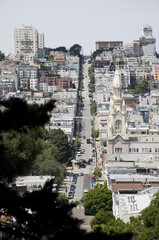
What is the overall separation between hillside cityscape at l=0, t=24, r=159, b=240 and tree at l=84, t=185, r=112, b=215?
0.09 metres

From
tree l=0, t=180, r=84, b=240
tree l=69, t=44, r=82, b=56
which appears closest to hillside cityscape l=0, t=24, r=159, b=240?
tree l=0, t=180, r=84, b=240

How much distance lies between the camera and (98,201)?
4984 centimetres

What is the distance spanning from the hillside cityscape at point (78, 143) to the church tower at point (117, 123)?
4.4 inches

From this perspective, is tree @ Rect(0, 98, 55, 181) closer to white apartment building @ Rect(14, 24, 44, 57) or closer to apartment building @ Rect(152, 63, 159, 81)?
apartment building @ Rect(152, 63, 159, 81)

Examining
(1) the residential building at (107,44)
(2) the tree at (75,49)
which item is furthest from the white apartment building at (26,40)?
(1) the residential building at (107,44)

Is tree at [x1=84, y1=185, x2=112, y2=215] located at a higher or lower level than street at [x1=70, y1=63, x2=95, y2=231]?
lower

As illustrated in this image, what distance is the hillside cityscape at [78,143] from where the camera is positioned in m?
19.0

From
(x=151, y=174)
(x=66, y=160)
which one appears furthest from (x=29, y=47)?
(x=151, y=174)

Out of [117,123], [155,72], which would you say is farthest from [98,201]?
[155,72]

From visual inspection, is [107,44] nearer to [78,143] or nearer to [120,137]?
[78,143]

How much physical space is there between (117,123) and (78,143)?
66.6 feet

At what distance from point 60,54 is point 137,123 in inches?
3538

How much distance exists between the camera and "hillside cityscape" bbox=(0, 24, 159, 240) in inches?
747

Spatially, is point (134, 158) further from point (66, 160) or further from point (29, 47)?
point (29, 47)
